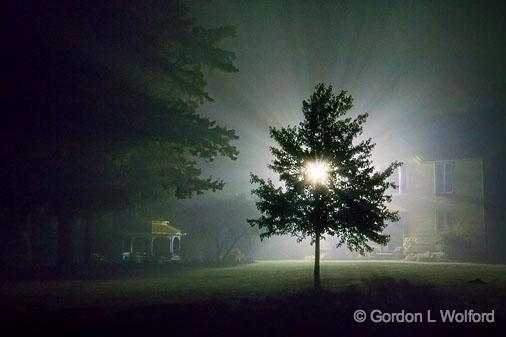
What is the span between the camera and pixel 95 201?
3016cm

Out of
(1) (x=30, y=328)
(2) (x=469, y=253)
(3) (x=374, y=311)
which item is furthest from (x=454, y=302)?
(2) (x=469, y=253)

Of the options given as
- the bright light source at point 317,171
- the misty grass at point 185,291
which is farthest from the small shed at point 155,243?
the bright light source at point 317,171

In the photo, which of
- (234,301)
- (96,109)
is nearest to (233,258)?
(96,109)

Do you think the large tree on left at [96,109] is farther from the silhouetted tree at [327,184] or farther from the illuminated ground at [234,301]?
the silhouetted tree at [327,184]

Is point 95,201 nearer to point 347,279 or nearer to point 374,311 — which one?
point 347,279

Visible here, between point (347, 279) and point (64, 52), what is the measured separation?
1940cm

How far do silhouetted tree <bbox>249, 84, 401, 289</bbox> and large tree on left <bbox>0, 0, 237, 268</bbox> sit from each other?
466 inches

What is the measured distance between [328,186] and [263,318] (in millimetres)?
6848

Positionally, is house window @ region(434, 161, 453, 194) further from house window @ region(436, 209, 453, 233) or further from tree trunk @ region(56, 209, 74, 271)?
tree trunk @ region(56, 209, 74, 271)

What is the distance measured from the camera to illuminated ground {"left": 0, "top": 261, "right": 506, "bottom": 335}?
39.5 feet

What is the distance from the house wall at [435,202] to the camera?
44.2m

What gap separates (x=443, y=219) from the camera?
4684 cm

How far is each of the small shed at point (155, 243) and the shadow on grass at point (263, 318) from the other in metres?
28.6

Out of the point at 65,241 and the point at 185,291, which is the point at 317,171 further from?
the point at 65,241
